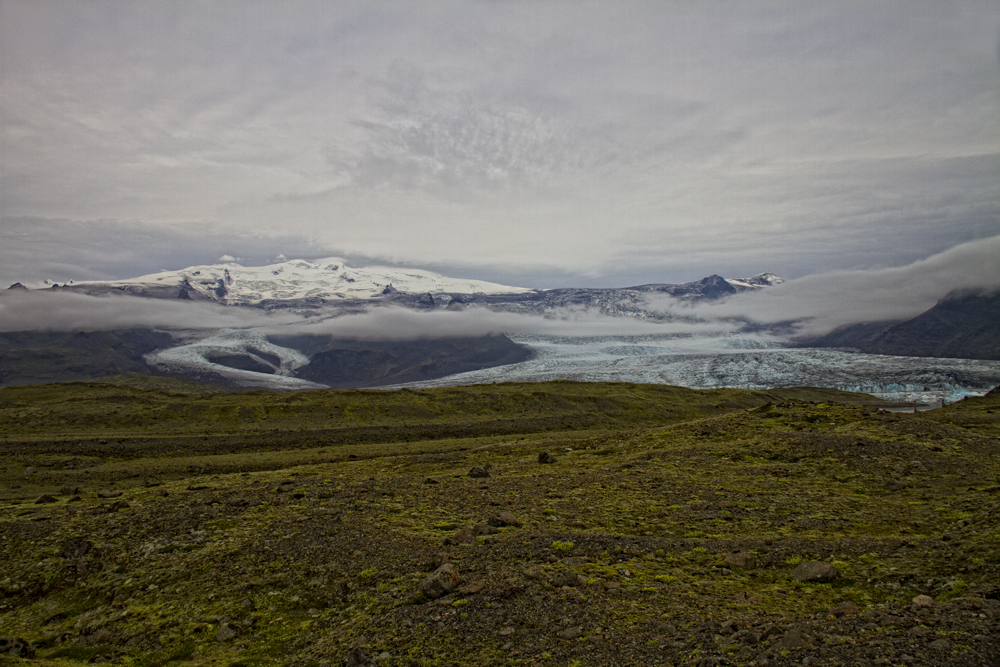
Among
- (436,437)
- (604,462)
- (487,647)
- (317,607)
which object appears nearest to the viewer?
(487,647)

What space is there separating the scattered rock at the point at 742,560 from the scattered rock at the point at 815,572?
95cm

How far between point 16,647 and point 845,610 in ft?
50.8

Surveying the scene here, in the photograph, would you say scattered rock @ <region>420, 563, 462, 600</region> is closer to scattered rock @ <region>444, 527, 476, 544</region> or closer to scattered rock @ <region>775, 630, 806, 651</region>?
scattered rock @ <region>444, 527, 476, 544</region>

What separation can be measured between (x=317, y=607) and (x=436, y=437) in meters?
52.3

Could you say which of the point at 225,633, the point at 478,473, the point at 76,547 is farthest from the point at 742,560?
the point at 76,547

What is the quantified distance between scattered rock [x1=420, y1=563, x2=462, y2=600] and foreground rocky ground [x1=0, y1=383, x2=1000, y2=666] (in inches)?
1.7

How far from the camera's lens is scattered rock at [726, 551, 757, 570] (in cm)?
1216

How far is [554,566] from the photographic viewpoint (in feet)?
39.9

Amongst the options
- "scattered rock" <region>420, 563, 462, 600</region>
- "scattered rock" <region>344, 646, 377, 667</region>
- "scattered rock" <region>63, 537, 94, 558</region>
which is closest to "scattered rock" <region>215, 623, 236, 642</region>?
"scattered rock" <region>344, 646, 377, 667</region>

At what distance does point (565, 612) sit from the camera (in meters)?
10.0

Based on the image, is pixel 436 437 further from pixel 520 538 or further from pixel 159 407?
pixel 520 538

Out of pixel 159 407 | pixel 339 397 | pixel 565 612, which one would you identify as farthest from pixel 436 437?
pixel 565 612

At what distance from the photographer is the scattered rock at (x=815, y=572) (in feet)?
36.1

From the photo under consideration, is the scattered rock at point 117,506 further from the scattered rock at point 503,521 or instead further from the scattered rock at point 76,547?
the scattered rock at point 503,521
